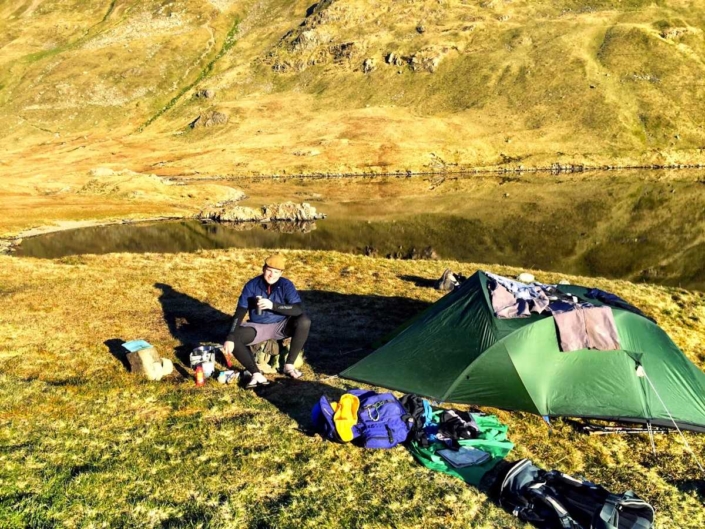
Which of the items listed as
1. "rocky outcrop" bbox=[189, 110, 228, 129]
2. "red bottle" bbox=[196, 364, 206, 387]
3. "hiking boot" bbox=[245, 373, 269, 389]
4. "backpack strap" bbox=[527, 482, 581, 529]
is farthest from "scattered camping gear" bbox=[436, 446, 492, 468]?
"rocky outcrop" bbox=[189, 110, 228, 129]

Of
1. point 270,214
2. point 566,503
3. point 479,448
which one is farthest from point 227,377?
point 270,214

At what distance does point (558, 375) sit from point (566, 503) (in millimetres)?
3921

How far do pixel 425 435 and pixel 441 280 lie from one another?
14.1 m

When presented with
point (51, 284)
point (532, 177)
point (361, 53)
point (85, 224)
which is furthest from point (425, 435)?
point (361, 53)

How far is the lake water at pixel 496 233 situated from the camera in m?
36.8

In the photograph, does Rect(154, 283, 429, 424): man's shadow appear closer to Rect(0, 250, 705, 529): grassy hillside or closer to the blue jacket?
Rect(0, 250, 705, 529): grassy hillside

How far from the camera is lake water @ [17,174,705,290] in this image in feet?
121

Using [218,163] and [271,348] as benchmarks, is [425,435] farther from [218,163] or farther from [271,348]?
[218,163]

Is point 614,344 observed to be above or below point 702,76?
below

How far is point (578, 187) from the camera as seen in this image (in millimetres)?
79125

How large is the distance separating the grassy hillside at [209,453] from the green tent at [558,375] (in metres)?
0.58

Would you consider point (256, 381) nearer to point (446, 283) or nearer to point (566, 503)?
point (566, 503)

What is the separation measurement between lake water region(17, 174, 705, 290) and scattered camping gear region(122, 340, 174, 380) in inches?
→ 1027

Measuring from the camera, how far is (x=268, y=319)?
13289 mm
